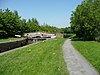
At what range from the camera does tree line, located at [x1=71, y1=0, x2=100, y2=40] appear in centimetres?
5136

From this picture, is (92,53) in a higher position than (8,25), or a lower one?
lower

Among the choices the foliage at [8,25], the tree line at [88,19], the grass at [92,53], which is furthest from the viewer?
the foliage at [8,25]

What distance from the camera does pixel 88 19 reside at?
52.1 metres

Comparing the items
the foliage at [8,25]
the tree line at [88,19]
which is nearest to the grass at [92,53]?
the tree line at [88,19]

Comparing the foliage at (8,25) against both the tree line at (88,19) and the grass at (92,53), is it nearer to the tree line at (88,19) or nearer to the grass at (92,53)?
the tree line at (88,19)

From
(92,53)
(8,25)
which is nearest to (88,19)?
(8,25)

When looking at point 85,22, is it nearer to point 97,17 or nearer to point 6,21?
point 97,17

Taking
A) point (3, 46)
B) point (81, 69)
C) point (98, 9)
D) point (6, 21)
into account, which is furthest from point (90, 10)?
point (81, 69)

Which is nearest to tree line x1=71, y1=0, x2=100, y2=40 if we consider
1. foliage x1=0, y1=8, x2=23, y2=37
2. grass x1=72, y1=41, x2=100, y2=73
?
grass x1=72, y1=41, x2=100, y2=73

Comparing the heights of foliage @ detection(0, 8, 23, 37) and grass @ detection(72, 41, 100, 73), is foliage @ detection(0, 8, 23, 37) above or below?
above

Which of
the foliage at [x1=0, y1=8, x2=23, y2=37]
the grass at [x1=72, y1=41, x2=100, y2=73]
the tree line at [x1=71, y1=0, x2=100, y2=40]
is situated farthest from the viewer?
the foliage at [x1=0, y1=8, x2=23, y2=37]

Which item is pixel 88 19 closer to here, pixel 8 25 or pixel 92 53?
pixel 8 25

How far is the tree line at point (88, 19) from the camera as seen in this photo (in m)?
51.4

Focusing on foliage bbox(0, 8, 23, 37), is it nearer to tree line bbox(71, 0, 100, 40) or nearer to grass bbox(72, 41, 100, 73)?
tree line bbox(71, 0, 100, 40)
